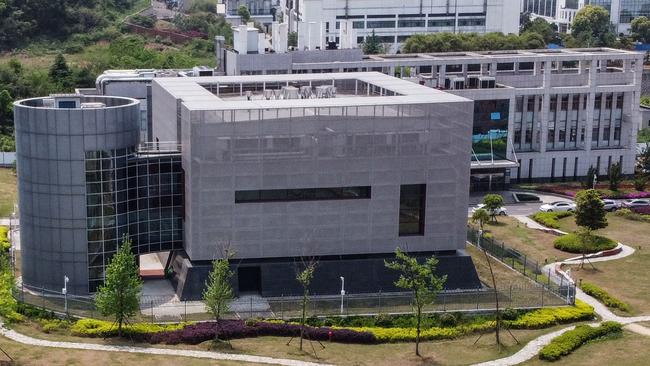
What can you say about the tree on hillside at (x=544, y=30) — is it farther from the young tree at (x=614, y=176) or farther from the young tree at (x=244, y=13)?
the young tree at (x=614, y=176)

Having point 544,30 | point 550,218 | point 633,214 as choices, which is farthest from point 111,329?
point 544,30

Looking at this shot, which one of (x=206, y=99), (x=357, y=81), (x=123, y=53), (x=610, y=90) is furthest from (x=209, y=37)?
(x=206, y=99)

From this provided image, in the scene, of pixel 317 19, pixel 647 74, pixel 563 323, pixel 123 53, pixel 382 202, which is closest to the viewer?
pixel 563 323

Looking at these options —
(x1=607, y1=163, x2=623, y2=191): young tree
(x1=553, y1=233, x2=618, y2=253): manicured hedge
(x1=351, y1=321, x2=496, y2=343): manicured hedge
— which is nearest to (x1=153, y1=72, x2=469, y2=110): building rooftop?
(x1=351, y1=321, x2=496, y2=343): manicured hedge

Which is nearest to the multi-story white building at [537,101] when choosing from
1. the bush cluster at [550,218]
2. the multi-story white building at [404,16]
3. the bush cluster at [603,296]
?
the bush cluster at [550,218]

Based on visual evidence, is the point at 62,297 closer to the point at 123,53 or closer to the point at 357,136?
the point at 357,136

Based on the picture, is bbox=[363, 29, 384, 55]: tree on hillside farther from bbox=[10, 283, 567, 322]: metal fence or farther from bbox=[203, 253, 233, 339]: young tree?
bbox=[203, 253, 233, 339]: young tree
